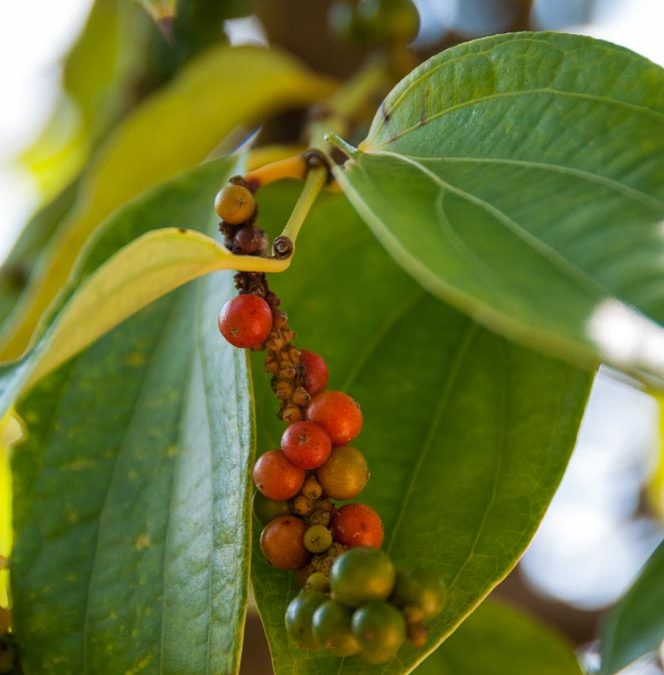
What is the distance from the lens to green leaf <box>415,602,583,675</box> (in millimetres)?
855

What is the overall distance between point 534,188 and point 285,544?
20 cm

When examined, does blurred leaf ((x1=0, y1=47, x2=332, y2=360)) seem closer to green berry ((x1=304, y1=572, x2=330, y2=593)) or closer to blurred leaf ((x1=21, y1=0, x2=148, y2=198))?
blurred leaf ((x1=21, y1=0, x2=148, y2=198))

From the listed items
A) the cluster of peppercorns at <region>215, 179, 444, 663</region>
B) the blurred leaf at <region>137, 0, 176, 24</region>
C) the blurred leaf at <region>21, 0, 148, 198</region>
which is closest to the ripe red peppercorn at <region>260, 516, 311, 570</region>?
the cluster of peppercorns at <region>215, 179, 444, 663</region>

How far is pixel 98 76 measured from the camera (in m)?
1.28

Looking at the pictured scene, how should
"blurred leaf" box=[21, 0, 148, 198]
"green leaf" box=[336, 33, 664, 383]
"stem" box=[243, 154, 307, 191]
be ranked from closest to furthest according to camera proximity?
"green leaf" box=[336, 33, 664, 383] → "stem" box=[243, 154, 307, 191] → "blurred leaf" box=[21, 0, 148, 198]

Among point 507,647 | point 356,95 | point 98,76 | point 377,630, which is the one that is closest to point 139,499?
point 377,630

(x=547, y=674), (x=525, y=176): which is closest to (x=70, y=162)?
(x=547, y=674)

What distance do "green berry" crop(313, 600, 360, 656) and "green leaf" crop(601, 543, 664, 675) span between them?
0.60ft

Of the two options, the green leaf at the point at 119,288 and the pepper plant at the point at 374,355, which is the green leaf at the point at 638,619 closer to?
the pepper plant at the point at 374,355

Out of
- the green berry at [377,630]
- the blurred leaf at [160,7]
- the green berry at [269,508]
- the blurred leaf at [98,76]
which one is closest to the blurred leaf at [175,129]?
the blurred leaf at [98,76]

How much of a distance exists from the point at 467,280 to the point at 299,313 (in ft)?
1.05

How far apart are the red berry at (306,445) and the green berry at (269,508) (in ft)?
0.08

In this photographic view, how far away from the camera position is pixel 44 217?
3.46 feet

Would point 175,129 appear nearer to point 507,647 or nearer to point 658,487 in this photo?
point 507,647
